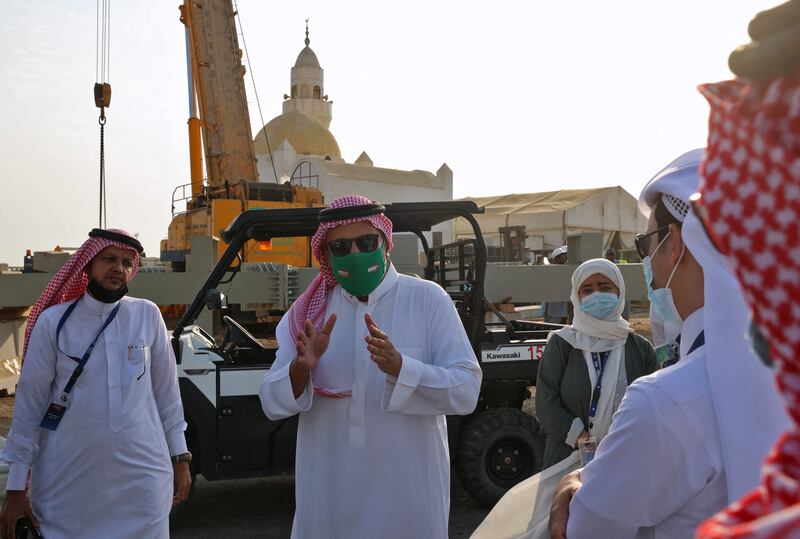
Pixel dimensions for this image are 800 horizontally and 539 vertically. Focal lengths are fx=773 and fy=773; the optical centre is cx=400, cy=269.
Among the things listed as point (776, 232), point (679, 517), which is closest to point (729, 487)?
point (679, 517)

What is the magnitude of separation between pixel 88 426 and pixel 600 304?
8.40 feet

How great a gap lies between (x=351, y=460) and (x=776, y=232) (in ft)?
7.33

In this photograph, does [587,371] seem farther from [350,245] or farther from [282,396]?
[282,396]

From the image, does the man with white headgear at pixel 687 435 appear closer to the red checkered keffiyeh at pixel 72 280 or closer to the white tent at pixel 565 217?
the red checkered keffiyeh at pixel 72 280

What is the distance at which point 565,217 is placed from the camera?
39.6 meters

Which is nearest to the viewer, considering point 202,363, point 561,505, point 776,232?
point 776,232

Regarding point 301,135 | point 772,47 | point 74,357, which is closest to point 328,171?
point 301,135

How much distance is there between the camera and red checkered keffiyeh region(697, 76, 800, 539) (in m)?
0.73

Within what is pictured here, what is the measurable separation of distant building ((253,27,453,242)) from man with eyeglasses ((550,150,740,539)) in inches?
1285

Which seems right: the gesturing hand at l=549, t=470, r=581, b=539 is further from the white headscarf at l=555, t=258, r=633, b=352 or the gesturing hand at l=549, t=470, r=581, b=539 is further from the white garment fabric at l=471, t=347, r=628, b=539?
the white headscarf at l=555, t=258, r=633, b=352

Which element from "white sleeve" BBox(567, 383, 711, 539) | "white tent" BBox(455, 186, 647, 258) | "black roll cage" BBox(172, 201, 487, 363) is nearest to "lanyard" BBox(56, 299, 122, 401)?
"black roll cage" BBox(172, 201, 487, 363)

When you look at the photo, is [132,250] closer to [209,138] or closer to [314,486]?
[314,486]

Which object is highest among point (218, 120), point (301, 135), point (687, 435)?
point (301, 135)

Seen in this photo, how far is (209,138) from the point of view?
16.4 m
